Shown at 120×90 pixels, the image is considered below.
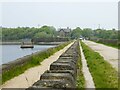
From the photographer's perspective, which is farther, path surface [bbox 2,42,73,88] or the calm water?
the calm water

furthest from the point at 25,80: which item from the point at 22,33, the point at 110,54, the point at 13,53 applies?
the point at 22,33

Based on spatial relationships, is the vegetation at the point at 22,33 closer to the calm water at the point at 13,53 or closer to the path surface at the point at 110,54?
the calm water at the point at 13,53

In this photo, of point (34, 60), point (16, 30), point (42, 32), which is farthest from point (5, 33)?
point (34, 60)

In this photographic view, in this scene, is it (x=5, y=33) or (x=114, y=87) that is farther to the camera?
(x=5, y=33)

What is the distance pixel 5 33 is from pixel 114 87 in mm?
172939

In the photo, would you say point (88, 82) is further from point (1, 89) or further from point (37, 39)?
point (37, 39)

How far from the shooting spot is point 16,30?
186375 millimetres

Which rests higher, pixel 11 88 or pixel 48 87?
pixel 48 87

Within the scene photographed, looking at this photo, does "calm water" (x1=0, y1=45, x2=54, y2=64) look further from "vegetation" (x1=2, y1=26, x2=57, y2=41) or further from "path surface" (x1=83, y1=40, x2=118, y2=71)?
"vegetation" (x1=2, y1=26, x2=57, y2=41)

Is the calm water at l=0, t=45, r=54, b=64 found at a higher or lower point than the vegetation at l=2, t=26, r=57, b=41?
lower

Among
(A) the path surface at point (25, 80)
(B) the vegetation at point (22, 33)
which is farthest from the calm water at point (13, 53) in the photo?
(B) the vegetation at point (22, 33)

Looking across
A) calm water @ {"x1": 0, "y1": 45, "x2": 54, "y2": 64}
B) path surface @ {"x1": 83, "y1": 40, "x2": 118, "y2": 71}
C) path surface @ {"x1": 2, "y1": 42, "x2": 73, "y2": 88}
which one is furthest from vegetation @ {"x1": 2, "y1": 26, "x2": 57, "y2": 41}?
path surface @ {"x1": 2, "y1": 42, "x2": 73, "y2": 88}

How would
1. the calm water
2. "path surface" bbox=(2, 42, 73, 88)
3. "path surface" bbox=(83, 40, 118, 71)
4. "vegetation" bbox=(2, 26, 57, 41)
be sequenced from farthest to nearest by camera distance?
"vegetation" bbox=(2, 26, 57, 41)
the calm water
"path surface" bbox=(83, 40, 118, 71)
"path surface" bbox=(2, 42, 73, 88)

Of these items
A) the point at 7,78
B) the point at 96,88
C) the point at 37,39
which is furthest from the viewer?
the point at 37,39
